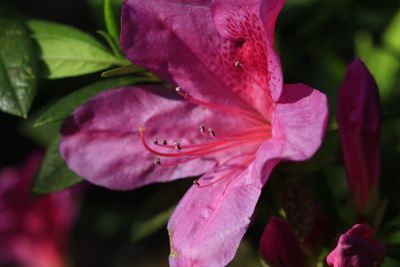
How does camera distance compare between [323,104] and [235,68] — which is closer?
[323,104]

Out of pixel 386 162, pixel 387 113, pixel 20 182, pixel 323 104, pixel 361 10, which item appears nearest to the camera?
pixel 323 104

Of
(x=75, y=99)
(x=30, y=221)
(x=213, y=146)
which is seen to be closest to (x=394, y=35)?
(x=213, y=146)

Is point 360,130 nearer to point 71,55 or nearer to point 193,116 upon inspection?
point 193,116

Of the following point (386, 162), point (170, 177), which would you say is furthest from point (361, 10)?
point (170, 177)

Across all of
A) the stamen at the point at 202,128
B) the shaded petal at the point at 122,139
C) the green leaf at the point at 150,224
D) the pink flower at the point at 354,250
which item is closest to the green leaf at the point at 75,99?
the shaded petal at the point at 122,139

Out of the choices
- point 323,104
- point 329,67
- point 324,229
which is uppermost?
point 323,104

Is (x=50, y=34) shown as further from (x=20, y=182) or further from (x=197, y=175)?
(x=20, y=182)

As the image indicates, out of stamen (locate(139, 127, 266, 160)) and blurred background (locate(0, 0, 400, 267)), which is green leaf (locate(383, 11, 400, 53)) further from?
stamen (locate(139, 127, 266, 160))
